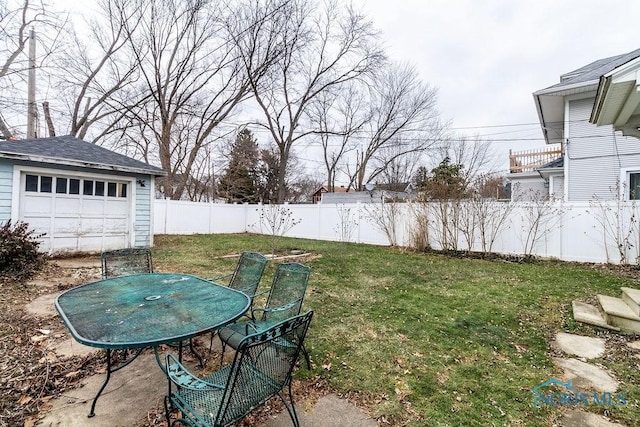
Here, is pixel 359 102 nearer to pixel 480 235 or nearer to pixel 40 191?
pixel 480 235

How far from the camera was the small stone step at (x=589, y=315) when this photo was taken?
3423mm

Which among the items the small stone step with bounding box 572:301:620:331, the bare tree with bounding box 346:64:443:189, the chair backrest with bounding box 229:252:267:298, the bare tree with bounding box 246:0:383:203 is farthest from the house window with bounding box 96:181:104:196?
the bare tree with bounding box 346:64:443:189

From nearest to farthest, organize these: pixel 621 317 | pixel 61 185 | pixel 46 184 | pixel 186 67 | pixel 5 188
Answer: pixel 621 317 → pixel 5 188 → pixel 46 184 → pixel 61 185 → pixel 186 67

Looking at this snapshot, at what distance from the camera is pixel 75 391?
2219mm

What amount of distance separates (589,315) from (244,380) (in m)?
4.27

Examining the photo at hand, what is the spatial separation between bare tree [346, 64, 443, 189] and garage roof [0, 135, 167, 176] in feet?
47.9

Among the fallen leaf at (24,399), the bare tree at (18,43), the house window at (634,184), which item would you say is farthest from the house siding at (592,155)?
the bare tree at (18,43)

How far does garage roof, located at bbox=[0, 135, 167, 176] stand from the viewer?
662 centimetres

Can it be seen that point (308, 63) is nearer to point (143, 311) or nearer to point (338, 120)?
point (338, 120)

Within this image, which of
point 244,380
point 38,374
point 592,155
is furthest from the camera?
point 592,155

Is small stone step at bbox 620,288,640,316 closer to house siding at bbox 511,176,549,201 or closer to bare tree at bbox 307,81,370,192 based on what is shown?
house siding at bbox 511,176,549,201

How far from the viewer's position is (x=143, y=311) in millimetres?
2074

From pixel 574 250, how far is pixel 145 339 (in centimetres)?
910

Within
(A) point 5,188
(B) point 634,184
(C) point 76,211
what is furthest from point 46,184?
(B) point 634,184
